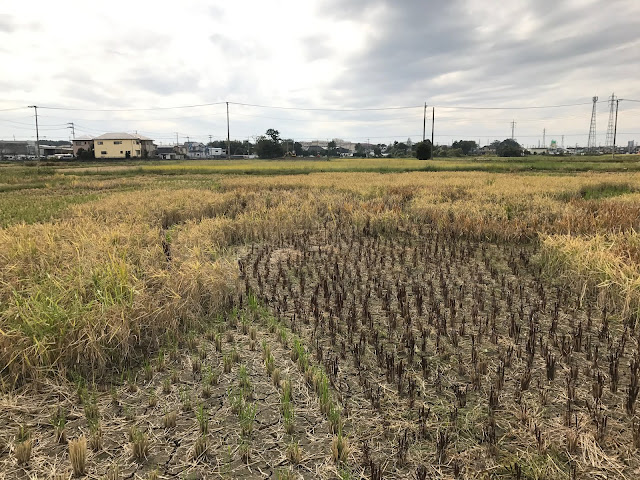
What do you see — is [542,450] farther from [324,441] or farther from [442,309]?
[442,309]

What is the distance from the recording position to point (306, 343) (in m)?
3.50

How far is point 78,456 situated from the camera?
2051mm

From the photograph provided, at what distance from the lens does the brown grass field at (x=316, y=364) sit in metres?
2.13

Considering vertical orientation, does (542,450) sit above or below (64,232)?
below

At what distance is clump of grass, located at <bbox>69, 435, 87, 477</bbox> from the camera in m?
2.02

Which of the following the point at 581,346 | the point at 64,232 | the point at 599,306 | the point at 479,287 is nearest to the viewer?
the point at 581,346

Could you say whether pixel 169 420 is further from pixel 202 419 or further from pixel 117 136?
pixel 117 136

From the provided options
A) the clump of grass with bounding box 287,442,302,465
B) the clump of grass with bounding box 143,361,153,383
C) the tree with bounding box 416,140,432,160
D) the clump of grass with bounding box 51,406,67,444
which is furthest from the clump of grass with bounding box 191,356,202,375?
the tree with bounding box 416,140,432,160

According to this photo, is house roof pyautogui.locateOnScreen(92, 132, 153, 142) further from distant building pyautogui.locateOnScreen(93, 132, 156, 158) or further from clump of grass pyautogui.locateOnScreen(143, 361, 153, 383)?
clump of grass pyautogui.locateOnScreen(143, 361, 153, 383)

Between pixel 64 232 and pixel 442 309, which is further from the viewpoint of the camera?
pixel 64 232

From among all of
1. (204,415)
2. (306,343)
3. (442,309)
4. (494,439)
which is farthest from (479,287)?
(204,415)

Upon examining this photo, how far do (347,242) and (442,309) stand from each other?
3356 mm

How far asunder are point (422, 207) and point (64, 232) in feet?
24.7

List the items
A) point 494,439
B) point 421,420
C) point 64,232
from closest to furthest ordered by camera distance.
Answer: point 494,439, point 421,420, point 64,232
